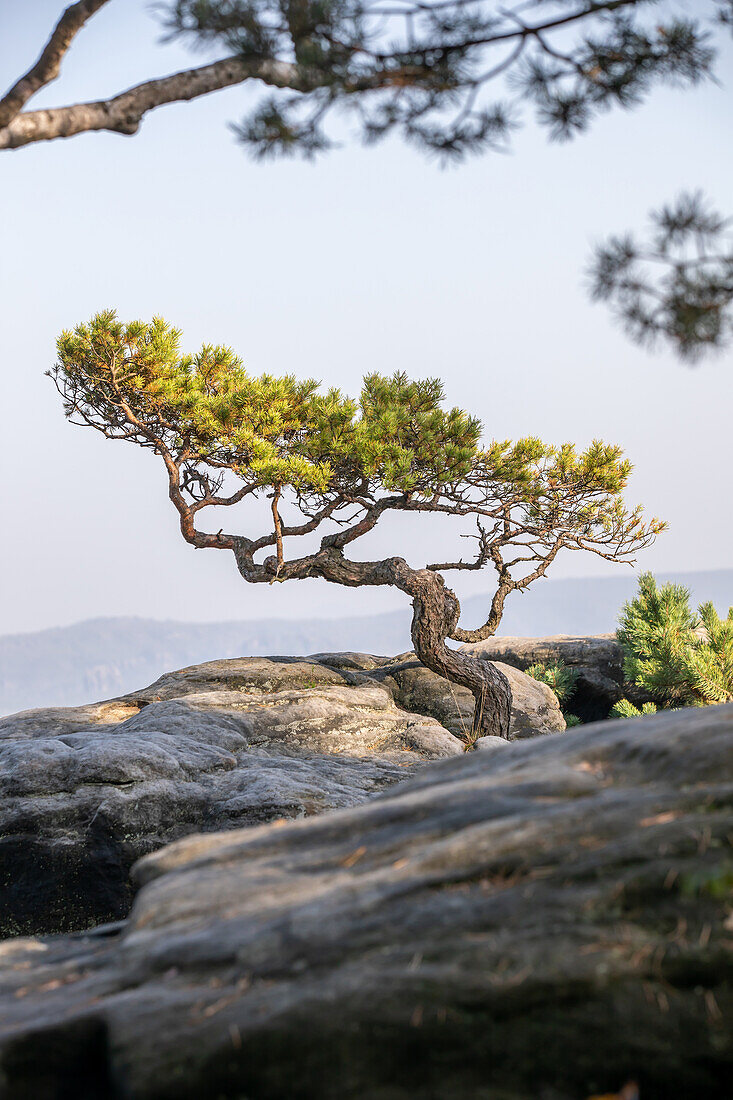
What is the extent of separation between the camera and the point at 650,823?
3000 millimetres

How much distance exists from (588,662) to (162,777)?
Result: 11.7m

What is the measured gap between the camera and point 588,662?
55.7 ft

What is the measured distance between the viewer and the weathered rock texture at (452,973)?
104 inches

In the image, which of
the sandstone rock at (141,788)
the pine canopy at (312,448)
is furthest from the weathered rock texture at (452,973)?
the pine canopy at (312,448)

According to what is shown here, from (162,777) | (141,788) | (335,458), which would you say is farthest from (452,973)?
(335,458)

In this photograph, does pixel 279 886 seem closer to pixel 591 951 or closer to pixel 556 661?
pixel 591 951

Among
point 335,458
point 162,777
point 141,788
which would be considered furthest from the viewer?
point 335,458

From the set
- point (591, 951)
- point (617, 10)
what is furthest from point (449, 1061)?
point (617, 10)

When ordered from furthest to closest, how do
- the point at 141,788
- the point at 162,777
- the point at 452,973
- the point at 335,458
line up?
the point at 335,458 < the point at 162,777 < the point at 141,788 < the point at 452,973

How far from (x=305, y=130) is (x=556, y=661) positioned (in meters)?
13.6

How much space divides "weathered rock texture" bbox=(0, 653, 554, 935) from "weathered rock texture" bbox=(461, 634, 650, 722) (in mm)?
6397

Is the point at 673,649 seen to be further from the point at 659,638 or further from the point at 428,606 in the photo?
Answer: the point at 428,606

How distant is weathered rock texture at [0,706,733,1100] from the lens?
2641 mm

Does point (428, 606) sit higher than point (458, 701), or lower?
higher
